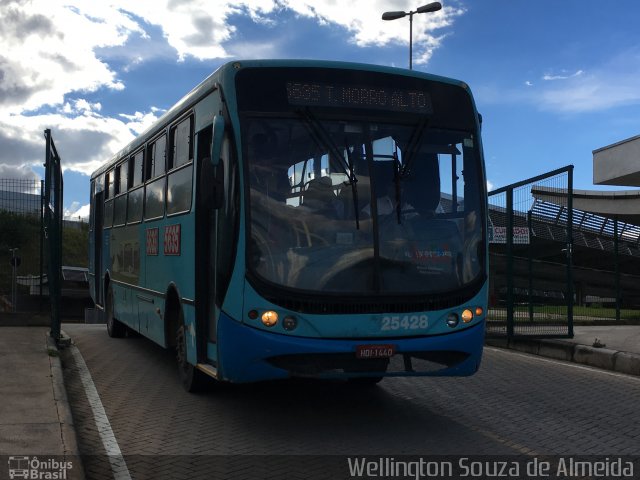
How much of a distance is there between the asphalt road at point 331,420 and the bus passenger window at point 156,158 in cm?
267

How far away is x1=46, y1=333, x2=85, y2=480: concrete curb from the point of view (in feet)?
16.8

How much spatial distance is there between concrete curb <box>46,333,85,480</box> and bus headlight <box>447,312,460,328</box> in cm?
333

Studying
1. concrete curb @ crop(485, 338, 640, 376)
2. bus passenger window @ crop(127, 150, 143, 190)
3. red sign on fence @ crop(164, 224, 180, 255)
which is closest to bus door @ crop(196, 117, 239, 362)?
red sign on fence @ crop(164, 224, 180, 255)

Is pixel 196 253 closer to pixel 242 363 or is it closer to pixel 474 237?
pixel 242 363

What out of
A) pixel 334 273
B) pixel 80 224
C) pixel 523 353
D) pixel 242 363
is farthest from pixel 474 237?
pixel 80 224

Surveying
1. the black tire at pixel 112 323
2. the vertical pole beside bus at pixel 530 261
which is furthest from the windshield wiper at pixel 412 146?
the black tire at pixel 112 323

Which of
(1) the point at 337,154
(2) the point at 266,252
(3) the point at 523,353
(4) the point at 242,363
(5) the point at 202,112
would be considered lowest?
(3) the point at 523,353

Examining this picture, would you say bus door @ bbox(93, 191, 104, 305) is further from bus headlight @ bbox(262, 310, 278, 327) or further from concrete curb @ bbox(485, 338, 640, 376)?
bus headlight @ bbox(262, 310, 278, 327)

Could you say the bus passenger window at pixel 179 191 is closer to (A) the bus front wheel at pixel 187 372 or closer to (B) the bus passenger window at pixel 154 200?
(B) the bus passenger window at pixel 154 200

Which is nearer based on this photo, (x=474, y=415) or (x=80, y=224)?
(x=474, y=415)

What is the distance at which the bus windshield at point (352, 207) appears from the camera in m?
6.36

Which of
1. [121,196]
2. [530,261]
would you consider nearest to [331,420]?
[121,196]

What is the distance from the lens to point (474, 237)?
22.9ft

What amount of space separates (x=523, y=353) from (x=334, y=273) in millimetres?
8069
